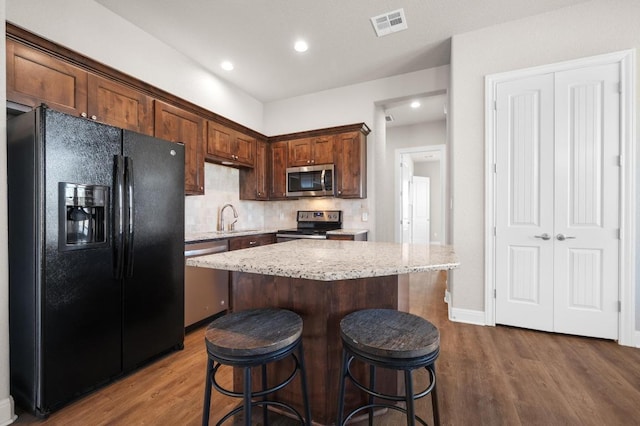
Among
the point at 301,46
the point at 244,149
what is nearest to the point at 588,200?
the point at 301,46

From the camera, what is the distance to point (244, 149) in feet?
12.8

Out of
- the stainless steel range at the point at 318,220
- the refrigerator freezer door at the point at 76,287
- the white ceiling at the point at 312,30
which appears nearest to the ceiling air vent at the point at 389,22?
the white ceiling at the point at 312,30

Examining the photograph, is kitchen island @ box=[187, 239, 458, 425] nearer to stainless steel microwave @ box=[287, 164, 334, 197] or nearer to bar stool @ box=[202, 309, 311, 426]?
bar stool @ box=[202, 309, 311, 426]

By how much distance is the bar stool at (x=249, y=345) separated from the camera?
1024mm

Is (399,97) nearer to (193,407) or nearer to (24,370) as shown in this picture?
(193,407)

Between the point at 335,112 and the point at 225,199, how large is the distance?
2069 mm

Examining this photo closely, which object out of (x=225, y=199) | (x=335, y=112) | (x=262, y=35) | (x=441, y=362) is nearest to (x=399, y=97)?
(x=335, y=112)

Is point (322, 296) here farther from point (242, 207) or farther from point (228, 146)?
point (242, 207)

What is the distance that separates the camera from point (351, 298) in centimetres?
142

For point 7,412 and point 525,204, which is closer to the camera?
point 7,412

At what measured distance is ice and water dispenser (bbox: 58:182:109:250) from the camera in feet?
5.23

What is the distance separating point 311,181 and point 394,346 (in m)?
3.16

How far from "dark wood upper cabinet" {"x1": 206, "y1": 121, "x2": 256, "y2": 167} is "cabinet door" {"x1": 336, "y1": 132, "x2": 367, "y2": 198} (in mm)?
1270

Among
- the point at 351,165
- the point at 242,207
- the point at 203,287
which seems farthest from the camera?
the point at 242,207
